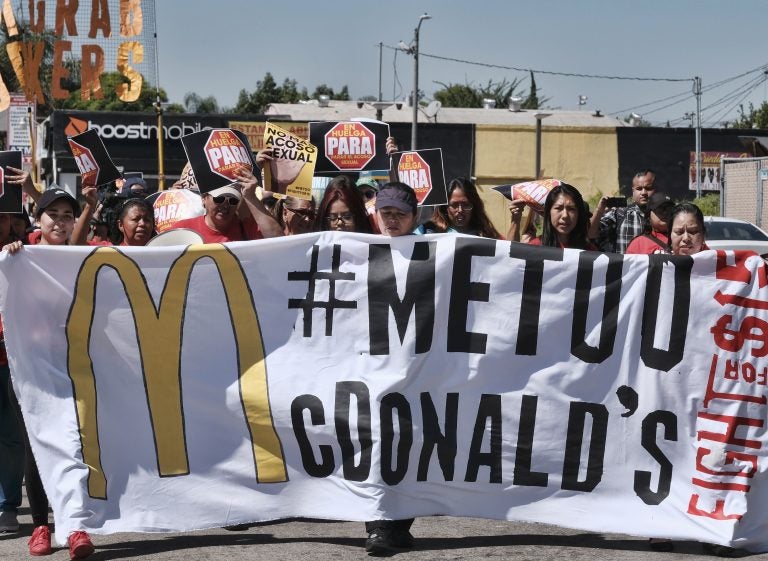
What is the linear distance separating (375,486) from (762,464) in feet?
6.03

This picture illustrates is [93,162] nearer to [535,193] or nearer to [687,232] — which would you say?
[535,193]

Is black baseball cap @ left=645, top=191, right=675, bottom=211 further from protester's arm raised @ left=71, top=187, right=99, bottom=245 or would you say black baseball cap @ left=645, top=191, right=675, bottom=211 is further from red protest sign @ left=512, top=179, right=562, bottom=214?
protester's arm raised @ left=71, top=187, right=99, bottom=245

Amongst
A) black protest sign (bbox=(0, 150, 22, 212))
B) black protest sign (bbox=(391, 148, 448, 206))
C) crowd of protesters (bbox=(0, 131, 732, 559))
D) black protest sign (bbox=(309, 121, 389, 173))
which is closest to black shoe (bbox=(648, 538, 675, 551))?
crowd of protesters (bbox=(0, 131, 732, 559))

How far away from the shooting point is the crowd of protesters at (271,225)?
6.10 metres

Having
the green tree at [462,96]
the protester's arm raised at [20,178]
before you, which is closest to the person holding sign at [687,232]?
the protester's arm raised at [20,178]

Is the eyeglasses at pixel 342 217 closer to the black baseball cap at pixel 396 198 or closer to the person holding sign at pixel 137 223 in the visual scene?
the black baseball cap at pixel 396 198

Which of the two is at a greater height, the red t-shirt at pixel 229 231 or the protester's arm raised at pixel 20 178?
Result: the protester's arm raised at pixel 20 178

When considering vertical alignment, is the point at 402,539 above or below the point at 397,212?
below

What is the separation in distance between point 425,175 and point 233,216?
2023 millimetres

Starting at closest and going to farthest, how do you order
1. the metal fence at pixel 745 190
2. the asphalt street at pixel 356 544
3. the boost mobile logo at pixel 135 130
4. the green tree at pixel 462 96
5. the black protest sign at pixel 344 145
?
the asphalt street at pixel 356 544 < the black protest sign at pixel 344 145 < the metal fence at pixel 745 190 < the boost mobile logo at pixel 135 130 < the green tree at pixel 462 96

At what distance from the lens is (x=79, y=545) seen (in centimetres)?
572

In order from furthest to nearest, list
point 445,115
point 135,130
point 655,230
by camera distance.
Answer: point 445,115
point 135,130
point 655,230

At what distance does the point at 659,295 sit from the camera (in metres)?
5.99

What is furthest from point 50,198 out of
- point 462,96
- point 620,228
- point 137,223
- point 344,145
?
point 462,96
